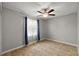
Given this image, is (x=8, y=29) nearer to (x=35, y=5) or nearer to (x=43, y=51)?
(x=35, y=5)

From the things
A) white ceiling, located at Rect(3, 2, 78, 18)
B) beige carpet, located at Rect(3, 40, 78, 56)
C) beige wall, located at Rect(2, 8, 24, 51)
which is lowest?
beige carpet, located at Rect(3, 40, 78, 56)

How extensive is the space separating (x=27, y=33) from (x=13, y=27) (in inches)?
33.6

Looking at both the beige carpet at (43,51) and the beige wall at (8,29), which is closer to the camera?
the beige wall at (8,29)

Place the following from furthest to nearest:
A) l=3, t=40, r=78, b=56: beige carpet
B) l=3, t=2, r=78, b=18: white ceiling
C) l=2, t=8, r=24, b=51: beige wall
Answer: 1. l=3, t=40, r=78, b=56: beige carpet
2. l=2, t=8, r=24, b=51: beige wall
3. l=3, t=2, r=78, b=18: white ceiling

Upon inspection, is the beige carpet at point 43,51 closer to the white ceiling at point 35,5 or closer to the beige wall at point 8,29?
the beige wall at point 8,29

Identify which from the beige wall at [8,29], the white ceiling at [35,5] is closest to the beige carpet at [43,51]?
the beige wall at [8,29]

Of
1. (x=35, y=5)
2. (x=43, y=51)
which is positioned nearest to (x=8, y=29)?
(x=35, y=5)

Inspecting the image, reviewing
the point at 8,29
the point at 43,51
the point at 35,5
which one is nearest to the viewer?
the point at 35,5

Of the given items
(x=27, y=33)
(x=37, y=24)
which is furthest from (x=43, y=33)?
(x=27, y=33)

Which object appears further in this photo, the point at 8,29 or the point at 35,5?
the point at 8,29

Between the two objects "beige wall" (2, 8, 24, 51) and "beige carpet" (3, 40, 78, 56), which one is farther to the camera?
"beige carpet" (3, 40, 78, 56)

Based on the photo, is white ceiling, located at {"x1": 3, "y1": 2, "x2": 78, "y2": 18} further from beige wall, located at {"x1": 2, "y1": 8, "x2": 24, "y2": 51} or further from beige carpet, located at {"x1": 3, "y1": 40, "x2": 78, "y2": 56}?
beige carpet, located at {"x1": 3, "y1": 40, "x2": 78, "y2": 56}

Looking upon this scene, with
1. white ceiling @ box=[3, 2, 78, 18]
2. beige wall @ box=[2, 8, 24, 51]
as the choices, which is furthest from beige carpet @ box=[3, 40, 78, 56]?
white ceiling @ box=[3, 2, 78, 18]

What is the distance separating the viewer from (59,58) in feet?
1.81
